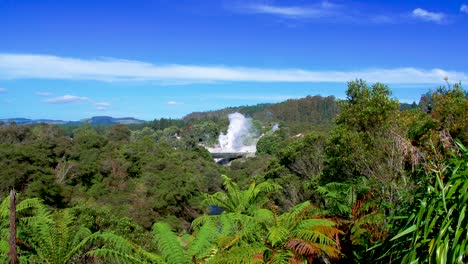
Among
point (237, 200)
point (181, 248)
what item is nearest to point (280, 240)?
point (181, 248)

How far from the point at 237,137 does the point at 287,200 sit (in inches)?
3257

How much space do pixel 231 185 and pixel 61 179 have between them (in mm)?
21008

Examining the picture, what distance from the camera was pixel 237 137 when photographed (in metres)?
105

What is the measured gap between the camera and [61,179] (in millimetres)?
26828

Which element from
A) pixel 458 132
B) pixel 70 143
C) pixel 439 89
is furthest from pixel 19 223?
pixel 70 143

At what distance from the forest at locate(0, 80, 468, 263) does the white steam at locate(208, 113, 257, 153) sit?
57.3 meters

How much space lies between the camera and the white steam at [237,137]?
98125mm

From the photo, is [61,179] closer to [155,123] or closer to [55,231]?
[55,231]

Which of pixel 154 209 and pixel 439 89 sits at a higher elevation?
pixel 439 89

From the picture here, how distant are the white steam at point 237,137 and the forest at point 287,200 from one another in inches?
2257

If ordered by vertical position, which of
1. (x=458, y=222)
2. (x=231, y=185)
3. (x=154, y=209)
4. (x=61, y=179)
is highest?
(x=458, y=222)

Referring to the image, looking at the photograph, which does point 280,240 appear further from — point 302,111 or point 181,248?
point 302,111

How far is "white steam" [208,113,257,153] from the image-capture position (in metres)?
98.1

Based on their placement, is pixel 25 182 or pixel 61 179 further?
pixel 61 179
